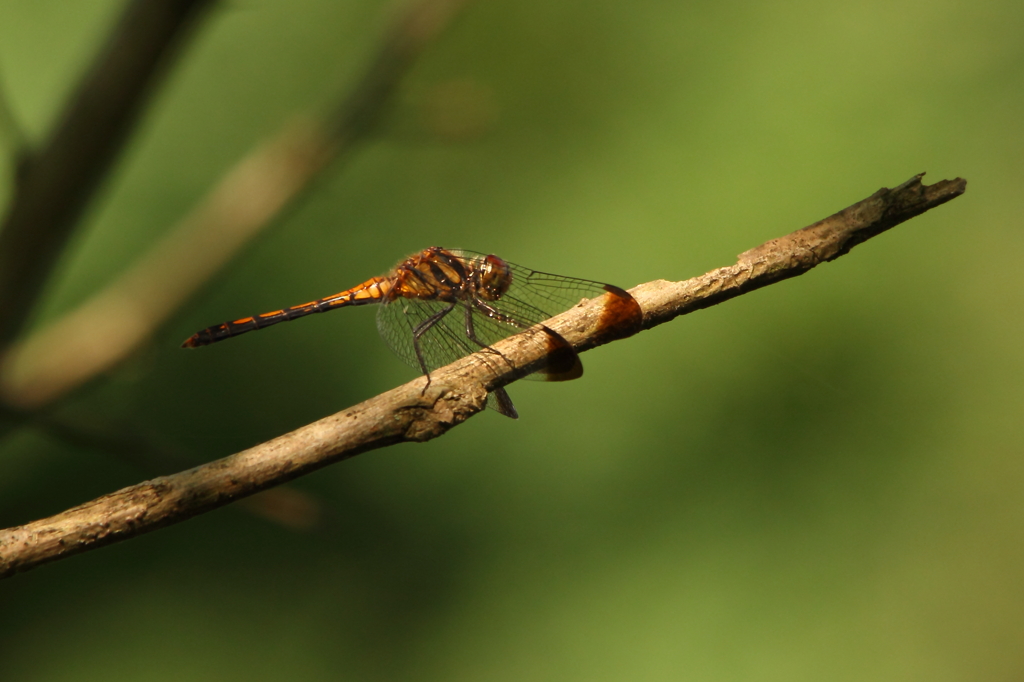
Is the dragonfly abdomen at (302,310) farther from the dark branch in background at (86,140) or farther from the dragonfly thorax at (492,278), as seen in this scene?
the dark branch in background at (86,140)

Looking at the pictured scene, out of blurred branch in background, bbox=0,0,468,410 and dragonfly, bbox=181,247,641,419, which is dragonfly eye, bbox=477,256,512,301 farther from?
blurred branch in background, bbox=0,0,468,410

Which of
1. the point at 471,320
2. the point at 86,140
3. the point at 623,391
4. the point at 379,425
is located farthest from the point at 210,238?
the point at 623,391

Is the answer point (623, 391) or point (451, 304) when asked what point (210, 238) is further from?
point (623, 391)

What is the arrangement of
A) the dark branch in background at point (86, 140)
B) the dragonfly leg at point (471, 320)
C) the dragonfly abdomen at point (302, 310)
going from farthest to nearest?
the dragonfly abdomen at point (302, 310) < the dragonfly leg at point (471, 320) < the dark branch in background at point (86, 140)

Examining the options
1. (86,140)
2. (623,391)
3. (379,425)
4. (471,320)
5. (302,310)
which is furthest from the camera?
(623,391)

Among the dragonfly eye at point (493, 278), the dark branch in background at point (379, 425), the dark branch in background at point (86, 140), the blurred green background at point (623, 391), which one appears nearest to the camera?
the dark branch in background at point (379, 425)

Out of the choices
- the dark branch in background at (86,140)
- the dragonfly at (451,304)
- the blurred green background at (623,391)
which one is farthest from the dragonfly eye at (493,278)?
the dark branch in background at (86,140)

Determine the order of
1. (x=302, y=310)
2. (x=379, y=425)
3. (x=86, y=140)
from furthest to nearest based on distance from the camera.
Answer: (x=302, y=310), (x=86, y=140), (x=379, y=425)

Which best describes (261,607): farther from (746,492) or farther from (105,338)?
(746,492)
